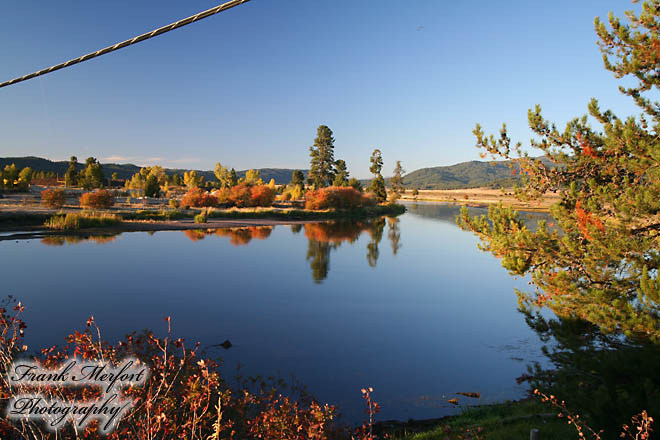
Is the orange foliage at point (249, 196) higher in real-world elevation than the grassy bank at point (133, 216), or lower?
higher

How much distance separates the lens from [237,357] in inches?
275

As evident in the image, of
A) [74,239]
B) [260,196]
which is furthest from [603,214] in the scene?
[260,196]

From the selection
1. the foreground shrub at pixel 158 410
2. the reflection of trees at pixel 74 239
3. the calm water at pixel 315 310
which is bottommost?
the calm water at pixel 315 310

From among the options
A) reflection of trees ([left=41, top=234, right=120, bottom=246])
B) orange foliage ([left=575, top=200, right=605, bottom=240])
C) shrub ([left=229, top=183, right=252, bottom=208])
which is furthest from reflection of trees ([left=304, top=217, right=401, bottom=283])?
shrub ([left=229, top=183, right=252, bottom=208])

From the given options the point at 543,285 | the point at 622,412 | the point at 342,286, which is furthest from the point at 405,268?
the point at 622,412

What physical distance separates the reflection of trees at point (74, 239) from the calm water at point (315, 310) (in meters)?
0.34

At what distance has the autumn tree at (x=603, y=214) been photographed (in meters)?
3.92

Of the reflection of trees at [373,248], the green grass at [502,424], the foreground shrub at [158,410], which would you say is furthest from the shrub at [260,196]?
the foreground shrub at [158,410]

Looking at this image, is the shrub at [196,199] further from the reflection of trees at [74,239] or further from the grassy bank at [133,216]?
the reflection of trees at [74,239]

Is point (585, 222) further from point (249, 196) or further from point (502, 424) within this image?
point (249, 196)

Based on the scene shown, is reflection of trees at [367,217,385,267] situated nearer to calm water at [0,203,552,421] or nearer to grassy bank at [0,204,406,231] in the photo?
calm water at [0,203,552,421]

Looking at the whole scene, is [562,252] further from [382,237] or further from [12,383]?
[382,237]

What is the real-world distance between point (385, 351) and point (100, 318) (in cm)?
625

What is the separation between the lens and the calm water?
6.58 m
